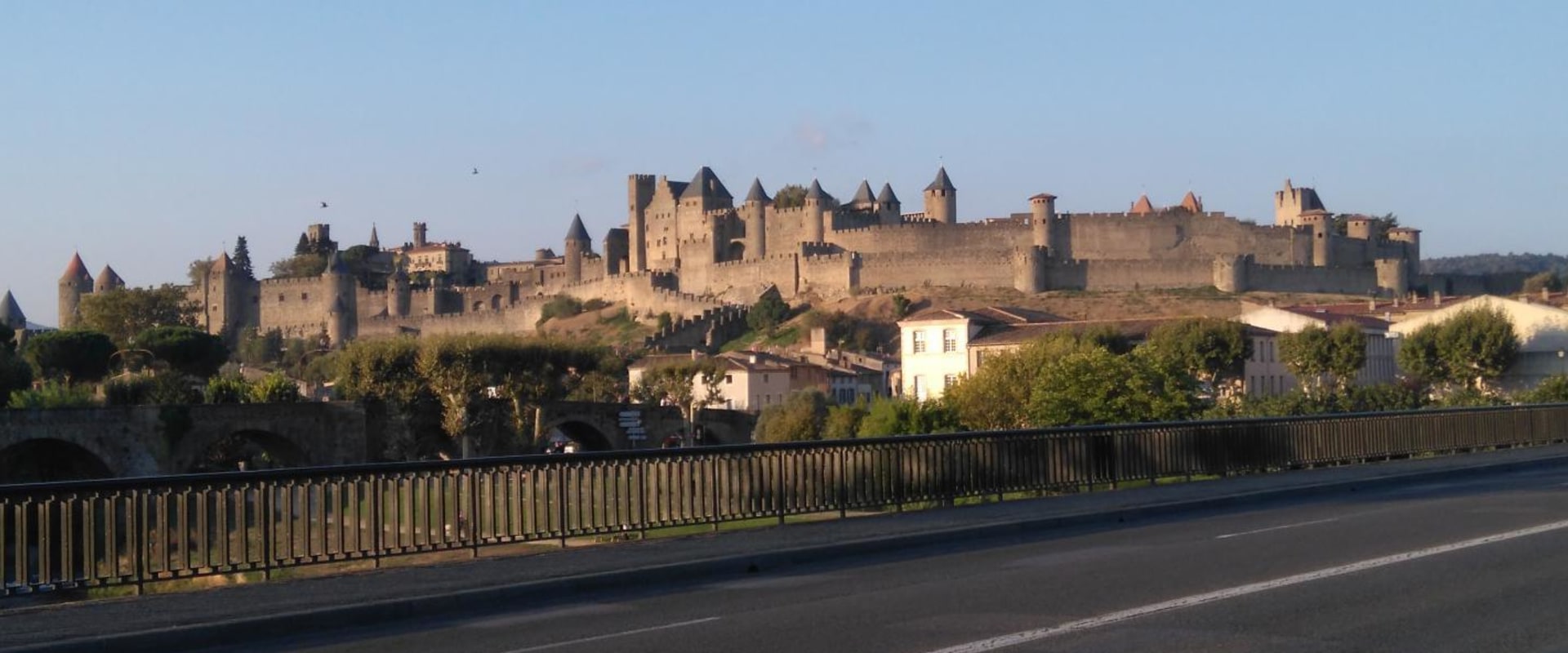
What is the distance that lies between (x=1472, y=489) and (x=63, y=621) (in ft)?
50.8

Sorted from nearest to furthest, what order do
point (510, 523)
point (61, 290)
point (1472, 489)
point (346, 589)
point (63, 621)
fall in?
point (63, 621)
point (346, 589)
point (510, 523)
point (1472, 489)
point (61, 290)

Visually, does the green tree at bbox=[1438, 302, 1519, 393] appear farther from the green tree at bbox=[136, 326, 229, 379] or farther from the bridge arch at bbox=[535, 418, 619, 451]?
the green tree at bbox=[136, 326, 229, 379]

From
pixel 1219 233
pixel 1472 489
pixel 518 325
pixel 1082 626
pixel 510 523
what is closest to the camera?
pixel 1082 626

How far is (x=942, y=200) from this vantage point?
121688mm

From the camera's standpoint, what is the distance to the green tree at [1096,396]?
141 ft

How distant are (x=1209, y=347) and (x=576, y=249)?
2853 inches

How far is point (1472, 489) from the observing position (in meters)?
19.3

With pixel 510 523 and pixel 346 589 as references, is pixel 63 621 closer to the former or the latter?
pixel 346 589

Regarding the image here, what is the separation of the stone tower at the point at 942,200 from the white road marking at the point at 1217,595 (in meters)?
108

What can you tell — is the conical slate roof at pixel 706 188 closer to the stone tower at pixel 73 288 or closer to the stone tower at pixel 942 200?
the stone tower at pixel 942 200

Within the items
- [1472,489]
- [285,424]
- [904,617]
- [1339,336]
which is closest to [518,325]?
[1339,336]

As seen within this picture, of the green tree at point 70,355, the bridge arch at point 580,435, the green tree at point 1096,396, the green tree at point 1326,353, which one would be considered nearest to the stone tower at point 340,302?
the green tree at point 70,355

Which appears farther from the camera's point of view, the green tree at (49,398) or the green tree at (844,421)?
the green tree at (844,421)

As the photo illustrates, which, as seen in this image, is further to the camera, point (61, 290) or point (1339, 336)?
point (61, 290)
